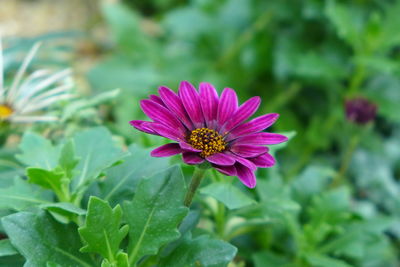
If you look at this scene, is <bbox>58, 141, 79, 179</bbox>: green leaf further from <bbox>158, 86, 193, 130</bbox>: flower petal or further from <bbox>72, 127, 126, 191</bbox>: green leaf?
<bbox>158, 86, 193, 130</bbox>: flower petal

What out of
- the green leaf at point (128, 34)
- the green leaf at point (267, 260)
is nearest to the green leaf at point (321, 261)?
the green leaf at point (267, 260)

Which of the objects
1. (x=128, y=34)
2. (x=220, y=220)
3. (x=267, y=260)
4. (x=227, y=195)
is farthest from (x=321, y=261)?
(x=128, y=34)

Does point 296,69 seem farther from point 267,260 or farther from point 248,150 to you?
point 248,150

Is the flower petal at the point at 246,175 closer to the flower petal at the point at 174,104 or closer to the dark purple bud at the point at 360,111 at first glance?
the flower petal at the point at 174,104

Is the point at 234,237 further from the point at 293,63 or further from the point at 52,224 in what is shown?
→ the point at 293,63

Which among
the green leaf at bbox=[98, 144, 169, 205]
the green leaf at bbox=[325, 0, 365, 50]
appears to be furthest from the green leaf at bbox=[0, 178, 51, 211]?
the green leaf at bbox=[325, 0, 365, 50]

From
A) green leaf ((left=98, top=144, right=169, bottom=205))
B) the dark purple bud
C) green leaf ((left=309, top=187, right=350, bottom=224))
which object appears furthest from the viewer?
the dark purple bud
